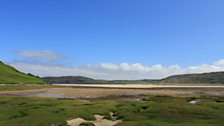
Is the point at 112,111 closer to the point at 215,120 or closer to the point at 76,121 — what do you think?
the point at 76,121

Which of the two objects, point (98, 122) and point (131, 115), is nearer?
point (98, 122)

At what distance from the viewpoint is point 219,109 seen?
5375 cm

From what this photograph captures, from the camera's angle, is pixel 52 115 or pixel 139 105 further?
pixel 139 105

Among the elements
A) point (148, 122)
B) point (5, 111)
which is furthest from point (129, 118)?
point (5, 111)

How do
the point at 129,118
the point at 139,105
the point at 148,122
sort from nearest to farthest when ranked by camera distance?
the point at 148,122, the point at 129,118, the point at 139,105

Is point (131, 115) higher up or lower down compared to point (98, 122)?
higher up

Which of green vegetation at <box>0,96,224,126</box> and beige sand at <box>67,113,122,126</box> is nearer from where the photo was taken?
green vegetation at <box>0,96,224,126</box>

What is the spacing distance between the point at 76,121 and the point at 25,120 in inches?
255

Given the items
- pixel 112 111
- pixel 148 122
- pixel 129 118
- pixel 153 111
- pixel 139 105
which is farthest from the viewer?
pixel 139 105

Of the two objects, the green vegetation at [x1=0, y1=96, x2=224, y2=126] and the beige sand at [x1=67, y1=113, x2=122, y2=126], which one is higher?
the green vegetation at [x1=0, y1=96, x2=224, y2=126]

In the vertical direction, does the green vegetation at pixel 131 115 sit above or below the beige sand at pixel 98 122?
above

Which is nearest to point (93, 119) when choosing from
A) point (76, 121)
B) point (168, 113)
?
Answer: point (76, 121)

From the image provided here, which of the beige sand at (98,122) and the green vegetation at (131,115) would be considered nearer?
the green vegetation at (131,115)

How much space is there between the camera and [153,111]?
49875 mm
